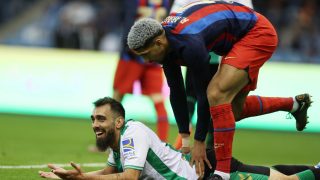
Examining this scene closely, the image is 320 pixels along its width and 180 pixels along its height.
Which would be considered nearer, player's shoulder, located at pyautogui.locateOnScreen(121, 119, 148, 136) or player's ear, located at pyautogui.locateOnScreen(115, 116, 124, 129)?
player's shoulder, located at pyautogui.locateOnScreen(121, 119, 148, 136)

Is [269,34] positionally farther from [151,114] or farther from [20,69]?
[20,69]

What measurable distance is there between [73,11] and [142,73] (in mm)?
8508

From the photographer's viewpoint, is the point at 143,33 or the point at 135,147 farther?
the point at 143,33

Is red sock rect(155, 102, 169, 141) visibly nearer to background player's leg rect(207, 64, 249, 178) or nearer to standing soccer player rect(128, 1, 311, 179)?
standing soccer player rect(128, 1, 311, 179)

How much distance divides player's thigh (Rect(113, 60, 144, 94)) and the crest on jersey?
12.6ft

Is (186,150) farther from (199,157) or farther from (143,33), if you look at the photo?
(143,33)

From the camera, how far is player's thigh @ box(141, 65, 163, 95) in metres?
10.6

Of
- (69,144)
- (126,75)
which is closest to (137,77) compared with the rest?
(126,75)

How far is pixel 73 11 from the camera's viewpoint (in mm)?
18750

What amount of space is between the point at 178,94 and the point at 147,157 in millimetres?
955

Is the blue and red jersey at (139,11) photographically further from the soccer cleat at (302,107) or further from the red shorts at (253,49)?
the red shorts at (253,49)

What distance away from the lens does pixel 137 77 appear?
10.4 metres

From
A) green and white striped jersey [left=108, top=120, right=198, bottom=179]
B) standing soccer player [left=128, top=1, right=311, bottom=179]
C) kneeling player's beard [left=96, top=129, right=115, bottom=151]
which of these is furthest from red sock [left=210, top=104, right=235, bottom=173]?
kneeling player's beard [left=96, top=129, right=115, bottom=151]

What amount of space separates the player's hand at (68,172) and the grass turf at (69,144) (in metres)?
1.63
